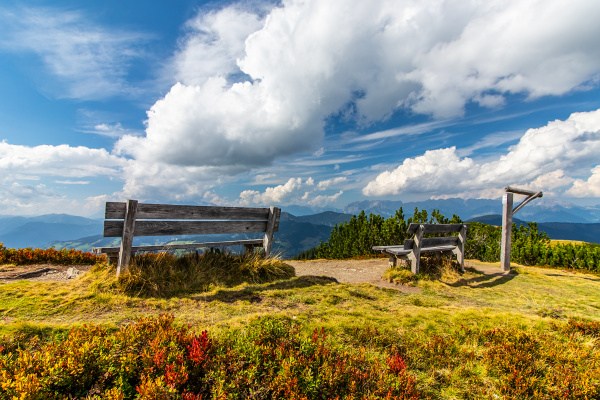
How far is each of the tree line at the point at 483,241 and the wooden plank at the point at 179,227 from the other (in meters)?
13.4

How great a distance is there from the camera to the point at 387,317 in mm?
6180

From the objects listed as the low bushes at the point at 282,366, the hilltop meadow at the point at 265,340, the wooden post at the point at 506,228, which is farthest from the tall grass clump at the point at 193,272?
the wooden post at the point at 506,228

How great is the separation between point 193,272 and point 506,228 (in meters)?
15.2

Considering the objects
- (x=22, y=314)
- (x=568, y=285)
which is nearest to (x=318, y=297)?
(x=22, y=314)

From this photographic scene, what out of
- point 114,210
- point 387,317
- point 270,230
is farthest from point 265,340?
point 270,230

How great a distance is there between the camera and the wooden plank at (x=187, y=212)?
777cm

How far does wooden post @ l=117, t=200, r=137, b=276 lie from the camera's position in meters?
7.65

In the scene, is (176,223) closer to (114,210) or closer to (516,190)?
(114,210)

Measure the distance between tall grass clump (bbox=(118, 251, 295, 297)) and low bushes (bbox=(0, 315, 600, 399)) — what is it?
3.15 m

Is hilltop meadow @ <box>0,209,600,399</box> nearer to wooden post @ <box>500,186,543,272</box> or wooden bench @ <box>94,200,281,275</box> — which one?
wooden bench @ <box>94,200,281,275</box>

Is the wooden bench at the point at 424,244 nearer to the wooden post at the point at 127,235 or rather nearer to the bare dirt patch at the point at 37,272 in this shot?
the wooden post at the point at 127,235

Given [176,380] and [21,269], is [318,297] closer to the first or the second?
[176,380]

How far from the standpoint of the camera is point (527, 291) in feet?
35.8

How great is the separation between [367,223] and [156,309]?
1076 inches
